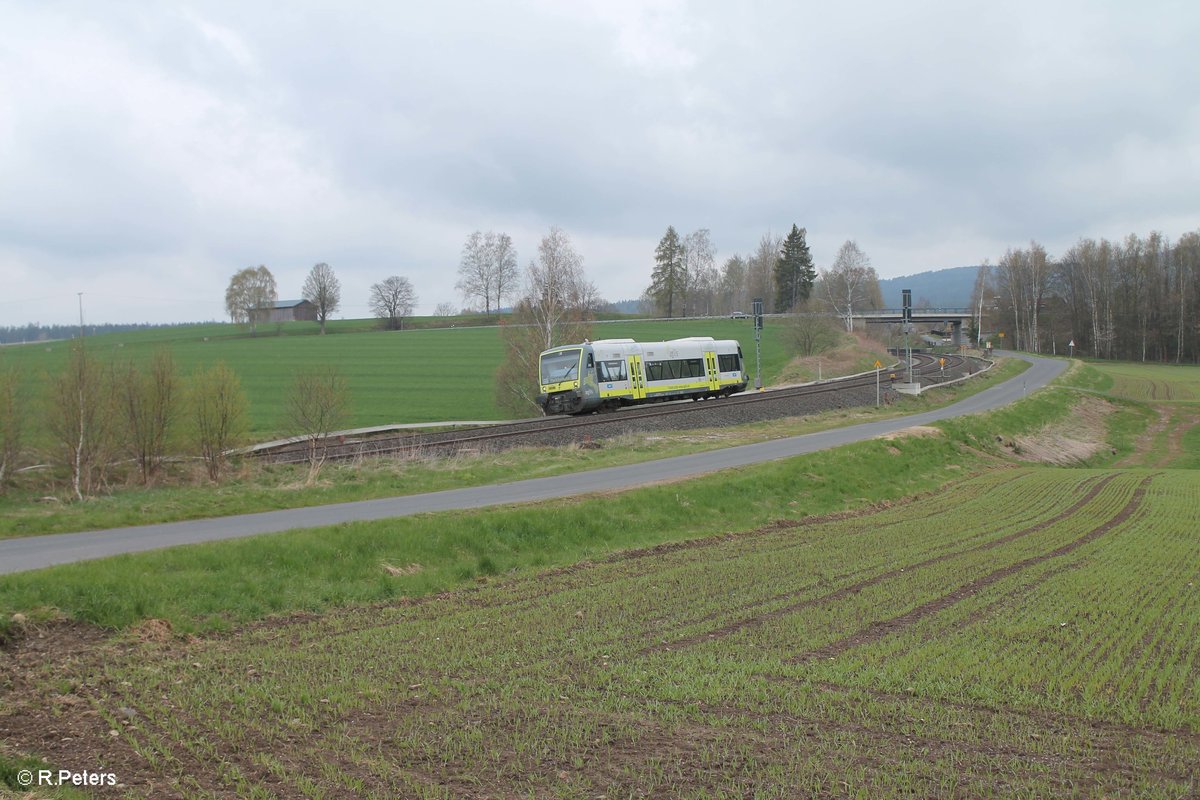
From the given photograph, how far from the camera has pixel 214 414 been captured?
25672mm

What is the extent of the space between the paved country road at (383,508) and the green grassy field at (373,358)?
11.1 m

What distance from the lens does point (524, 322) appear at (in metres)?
52.3

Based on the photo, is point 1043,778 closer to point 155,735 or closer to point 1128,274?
point 155,735

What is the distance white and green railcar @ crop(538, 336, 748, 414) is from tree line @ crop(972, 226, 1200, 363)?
3382 inches

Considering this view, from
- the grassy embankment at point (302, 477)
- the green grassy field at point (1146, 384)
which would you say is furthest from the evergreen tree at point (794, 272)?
the grassy embankment at point (302, 477)

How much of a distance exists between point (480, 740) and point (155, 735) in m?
2.69

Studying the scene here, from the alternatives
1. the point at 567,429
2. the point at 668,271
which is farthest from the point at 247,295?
the point at 567,429

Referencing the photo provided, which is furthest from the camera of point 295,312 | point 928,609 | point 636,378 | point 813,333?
point 295,312

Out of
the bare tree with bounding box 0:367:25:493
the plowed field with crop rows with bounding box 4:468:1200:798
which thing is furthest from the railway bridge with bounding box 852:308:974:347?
the plowed field with crop rows with bounding box 4:468:1200:798

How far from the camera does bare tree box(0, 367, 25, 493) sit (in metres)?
23.8

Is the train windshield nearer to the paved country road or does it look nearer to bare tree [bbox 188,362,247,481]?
the paved country road

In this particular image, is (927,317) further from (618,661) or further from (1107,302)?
(618,661)

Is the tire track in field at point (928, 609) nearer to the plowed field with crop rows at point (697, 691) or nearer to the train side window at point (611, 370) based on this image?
the plowed field with crop rows at point (697, 691)

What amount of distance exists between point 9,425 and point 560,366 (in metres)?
20.2
